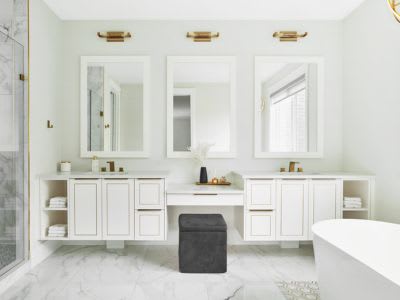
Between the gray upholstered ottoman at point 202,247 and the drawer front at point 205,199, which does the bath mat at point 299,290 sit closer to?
the gray upholstered ottoman at point 202,247

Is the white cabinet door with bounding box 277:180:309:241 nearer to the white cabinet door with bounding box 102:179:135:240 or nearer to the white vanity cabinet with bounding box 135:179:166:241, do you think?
the white vanity cabinet with bounding box 135:179:166:241

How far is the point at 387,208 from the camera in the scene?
9.25ft

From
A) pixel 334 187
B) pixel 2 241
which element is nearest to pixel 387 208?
pixel 334 187

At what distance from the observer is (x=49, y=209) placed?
115 inches

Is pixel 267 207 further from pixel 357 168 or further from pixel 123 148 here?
pixel 123 148

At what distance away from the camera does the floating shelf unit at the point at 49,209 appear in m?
2.92

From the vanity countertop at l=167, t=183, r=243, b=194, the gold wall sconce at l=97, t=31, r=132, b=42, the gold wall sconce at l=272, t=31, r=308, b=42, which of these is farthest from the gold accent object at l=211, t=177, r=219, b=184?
the gold wall sconce at l=97, t=31, r=132, b=42

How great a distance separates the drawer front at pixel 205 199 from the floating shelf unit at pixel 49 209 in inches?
43.7

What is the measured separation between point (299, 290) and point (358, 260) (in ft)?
3.31

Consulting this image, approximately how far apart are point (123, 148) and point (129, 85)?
76 cm

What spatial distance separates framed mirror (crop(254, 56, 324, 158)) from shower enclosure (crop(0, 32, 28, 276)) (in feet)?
8.05

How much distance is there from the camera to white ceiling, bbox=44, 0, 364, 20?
3119 mm

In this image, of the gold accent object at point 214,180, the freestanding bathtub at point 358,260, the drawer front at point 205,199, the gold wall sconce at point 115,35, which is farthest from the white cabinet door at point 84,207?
the freestanding bathtub at point 358,260

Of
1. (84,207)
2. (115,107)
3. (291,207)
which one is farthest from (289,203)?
A: (115,107)
